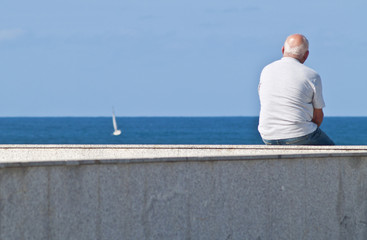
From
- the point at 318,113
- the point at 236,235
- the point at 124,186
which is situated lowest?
the point at 236,235

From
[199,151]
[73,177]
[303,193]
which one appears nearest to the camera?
[73,177]

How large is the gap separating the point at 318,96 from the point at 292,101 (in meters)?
0.24

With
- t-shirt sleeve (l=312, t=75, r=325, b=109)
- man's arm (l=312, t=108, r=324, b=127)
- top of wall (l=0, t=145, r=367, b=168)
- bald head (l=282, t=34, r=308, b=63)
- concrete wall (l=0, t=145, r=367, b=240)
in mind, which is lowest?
concrete wall (l=0, t=145, r=367, b=240)

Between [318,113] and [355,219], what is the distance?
1007 mm

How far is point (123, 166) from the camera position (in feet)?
13.0

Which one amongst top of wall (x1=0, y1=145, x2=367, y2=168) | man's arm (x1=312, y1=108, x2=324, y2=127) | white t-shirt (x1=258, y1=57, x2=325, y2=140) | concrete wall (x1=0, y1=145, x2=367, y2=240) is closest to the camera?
concrete wall (x1=0, y1=145, x2=367, y2=240)

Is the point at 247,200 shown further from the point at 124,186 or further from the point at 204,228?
the point at 124,186

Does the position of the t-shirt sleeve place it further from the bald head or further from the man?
the bald head

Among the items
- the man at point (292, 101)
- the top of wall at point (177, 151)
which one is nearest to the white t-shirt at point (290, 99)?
the man at point (292, 101)

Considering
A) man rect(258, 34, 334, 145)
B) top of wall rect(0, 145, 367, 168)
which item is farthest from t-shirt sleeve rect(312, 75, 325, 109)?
top of wall rect(0, 145, 367, 168)

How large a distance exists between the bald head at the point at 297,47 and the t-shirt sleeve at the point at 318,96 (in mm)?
265

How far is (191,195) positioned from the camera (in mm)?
4223

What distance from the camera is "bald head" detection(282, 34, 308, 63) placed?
552 centimetres

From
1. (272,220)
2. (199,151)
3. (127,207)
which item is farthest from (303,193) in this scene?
(127,207)
